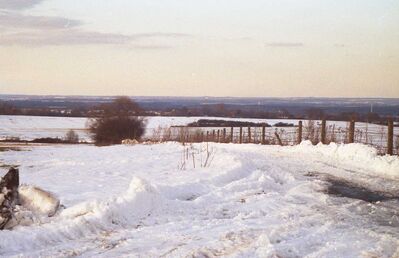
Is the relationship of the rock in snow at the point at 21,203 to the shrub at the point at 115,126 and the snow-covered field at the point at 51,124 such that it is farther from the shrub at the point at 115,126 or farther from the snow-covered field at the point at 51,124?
the snow-covered field at the point at 51,124

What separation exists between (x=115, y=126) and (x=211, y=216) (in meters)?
62.9

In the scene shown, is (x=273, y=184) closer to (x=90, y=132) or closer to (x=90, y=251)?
(x=90, y=251)

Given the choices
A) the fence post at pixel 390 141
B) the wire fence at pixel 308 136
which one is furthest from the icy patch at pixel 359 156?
the wire fence at pixel 308 136

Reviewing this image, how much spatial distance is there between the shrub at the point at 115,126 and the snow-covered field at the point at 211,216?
5472 cm

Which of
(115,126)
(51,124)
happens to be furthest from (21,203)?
(51,124)

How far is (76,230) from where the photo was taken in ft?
25.5

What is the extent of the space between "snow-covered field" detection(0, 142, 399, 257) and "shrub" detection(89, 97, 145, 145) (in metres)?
54.7

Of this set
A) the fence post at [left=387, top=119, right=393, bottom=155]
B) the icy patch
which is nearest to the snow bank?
the icy patch

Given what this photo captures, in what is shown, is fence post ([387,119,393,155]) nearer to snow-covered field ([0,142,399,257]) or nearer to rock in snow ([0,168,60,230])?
snow-covered field ([0,142,399,257])

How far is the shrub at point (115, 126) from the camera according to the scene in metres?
70.2

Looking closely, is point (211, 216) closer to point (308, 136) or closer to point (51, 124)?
point (308, 136)

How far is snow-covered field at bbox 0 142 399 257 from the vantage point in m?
6.96

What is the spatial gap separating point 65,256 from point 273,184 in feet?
24.0

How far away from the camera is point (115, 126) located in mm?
71000
